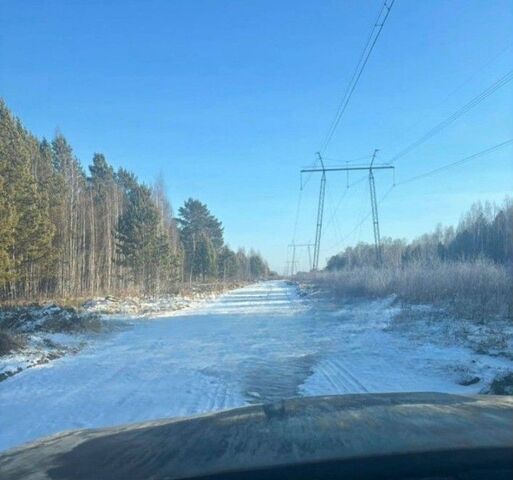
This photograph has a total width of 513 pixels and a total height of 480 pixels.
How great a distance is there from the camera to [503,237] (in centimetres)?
4628

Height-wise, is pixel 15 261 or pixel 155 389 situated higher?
pixel 15 261

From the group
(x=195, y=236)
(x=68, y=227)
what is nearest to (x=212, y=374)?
(x=68, y=227)

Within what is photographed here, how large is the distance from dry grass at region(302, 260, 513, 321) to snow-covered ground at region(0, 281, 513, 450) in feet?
10.7

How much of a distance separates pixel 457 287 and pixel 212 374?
550 inches

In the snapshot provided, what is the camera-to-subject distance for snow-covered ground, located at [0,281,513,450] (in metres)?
7.68

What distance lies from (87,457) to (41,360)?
11.2 metres

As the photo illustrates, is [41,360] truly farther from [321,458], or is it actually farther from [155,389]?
[321,458]

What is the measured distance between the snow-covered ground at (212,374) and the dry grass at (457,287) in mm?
3265

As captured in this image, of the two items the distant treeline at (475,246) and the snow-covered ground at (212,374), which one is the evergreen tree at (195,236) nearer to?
the distant treeline at (475,246)

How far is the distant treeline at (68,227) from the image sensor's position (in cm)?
3612

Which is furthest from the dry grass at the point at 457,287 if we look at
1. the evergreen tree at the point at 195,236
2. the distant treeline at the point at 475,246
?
the evergreen tree at the point at 195,236

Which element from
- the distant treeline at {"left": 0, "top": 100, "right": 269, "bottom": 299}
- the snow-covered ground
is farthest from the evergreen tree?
the snow-covered ground

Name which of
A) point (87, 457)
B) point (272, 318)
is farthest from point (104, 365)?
point (272, 318)

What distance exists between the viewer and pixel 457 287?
70.6 ft
